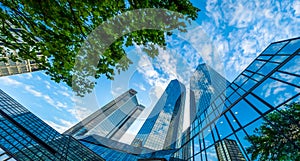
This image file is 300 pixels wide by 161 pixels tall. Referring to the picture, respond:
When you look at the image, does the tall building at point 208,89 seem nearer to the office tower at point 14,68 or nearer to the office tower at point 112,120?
the office tower at point 14,68

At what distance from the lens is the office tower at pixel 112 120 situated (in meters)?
128

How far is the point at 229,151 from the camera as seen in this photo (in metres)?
7.36

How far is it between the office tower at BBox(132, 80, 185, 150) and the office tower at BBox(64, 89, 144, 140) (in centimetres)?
4864

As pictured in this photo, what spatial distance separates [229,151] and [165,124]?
8607 cm

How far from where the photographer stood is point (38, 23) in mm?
4898

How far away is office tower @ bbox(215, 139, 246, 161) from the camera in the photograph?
6627 millimetres

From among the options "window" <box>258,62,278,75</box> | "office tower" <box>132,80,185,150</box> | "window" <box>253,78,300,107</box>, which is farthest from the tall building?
"office tower" <box>132,80,185,150</box>

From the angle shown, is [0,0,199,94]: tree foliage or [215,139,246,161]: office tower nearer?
[0,0,199,94]: tree foliage

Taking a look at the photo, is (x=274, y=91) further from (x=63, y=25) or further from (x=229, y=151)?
(x=63, y=25)

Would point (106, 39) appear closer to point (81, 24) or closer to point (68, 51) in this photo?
point (81, 24)

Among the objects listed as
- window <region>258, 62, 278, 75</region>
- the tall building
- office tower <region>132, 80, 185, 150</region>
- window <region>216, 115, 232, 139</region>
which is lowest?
window <region>216, 115, 232, 139</region>

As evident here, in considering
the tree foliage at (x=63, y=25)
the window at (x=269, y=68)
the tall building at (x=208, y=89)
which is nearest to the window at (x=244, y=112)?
the window at (x=269, y=68)

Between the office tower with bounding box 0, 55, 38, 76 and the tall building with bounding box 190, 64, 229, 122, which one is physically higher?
the tall building with bounding box 190, 64, 229, 122

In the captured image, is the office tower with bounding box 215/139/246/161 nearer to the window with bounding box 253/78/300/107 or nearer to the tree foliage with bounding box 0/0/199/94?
the window with bounding box 253/78/300/107
